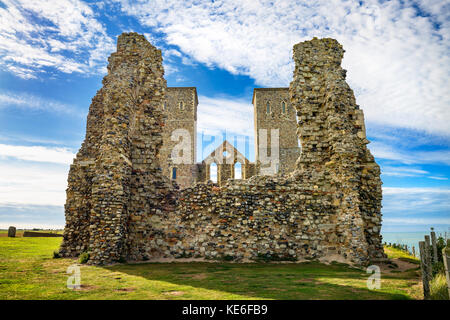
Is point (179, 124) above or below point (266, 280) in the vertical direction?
above

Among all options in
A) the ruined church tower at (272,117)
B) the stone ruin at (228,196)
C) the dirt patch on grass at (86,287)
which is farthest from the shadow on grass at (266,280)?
the ruined church tower at (272,117)

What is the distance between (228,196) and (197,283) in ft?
15.0

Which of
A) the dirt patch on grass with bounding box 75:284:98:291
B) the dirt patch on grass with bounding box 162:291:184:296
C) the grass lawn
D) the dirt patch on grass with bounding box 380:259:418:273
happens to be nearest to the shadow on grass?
the grass lawn

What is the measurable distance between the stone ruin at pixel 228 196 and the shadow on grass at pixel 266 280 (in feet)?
2.81

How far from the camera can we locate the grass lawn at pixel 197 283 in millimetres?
5242

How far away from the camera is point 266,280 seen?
674cm

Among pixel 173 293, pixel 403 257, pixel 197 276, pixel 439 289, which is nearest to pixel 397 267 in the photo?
pixel 403 257

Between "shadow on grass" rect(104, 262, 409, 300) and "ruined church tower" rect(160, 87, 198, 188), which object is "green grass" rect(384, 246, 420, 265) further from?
"ruined church tower" rect(160, 87, 198, 188)

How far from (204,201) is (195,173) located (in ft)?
71.4

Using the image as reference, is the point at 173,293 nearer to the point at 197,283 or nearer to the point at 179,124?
the point at 197,283

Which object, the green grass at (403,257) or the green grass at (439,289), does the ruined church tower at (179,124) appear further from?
the green grass at (439,289)

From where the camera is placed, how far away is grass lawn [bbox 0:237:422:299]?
17.2 feet
